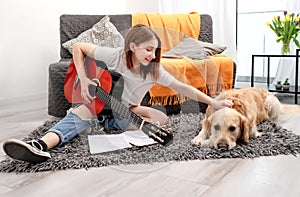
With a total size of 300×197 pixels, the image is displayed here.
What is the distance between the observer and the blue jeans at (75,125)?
1640 mm

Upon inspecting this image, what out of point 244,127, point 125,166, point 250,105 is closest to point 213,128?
point 244,127

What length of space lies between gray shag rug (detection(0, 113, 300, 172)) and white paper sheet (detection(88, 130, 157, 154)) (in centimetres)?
4

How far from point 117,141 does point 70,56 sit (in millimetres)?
1254

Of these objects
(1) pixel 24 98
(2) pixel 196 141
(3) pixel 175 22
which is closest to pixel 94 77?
(2) pixel 196 141

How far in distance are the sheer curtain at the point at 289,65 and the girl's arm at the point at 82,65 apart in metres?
2.16

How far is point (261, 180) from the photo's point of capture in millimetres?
1246

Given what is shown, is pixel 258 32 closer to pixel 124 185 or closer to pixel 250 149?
pixel 250 149

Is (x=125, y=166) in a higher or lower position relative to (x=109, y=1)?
lower

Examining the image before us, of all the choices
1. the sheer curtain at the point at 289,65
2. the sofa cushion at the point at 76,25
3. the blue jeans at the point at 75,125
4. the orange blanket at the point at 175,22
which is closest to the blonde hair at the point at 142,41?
the blue jeans at the point at 75,125

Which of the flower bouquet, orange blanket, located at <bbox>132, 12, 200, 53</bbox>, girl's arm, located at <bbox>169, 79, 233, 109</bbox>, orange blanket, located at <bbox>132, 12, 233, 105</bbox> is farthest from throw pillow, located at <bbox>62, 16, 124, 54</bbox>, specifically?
the flower bouquet

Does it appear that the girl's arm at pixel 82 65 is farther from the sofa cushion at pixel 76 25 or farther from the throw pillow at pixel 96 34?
the sofa cushion at pixel 76 25

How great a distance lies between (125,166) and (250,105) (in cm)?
87

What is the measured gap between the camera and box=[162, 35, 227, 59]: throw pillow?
2.53 metres

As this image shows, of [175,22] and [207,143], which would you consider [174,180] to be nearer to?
→ [207,143]
